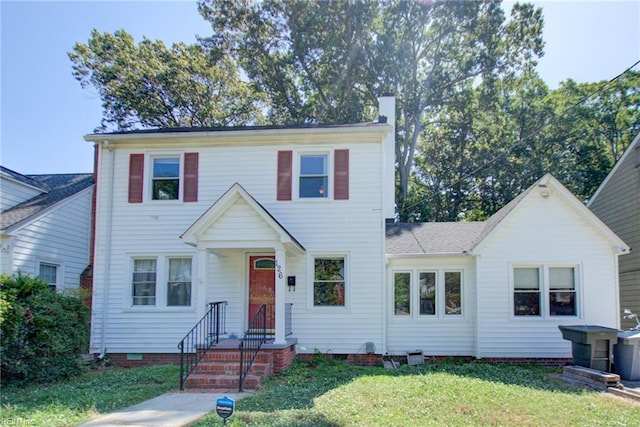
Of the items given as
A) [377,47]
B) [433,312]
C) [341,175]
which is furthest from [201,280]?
[377,47]

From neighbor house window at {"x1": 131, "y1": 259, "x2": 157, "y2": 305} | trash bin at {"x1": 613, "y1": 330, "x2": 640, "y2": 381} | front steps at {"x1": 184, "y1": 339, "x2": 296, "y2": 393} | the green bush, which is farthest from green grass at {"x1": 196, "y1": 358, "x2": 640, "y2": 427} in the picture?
neighbor house window at {"x1": 131, "y1": 259, "x2": 157, "y2": 305}

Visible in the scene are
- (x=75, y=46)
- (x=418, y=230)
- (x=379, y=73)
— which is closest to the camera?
(x=418, y=230)

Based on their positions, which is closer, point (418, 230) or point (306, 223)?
point (306, 223)

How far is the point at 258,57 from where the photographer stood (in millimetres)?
26391

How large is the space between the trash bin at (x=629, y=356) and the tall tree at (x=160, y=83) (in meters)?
22.0

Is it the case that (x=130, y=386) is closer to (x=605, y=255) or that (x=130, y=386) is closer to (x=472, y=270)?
(x=472, y=270)

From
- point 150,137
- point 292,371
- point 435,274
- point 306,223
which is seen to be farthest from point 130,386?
point 435,274

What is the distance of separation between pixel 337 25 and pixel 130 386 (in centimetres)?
2150

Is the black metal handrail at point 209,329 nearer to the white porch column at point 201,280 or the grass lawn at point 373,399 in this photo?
the white porch column at point 201,280

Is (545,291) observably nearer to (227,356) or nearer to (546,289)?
(546,289)

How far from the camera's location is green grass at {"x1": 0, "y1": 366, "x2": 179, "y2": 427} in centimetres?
674

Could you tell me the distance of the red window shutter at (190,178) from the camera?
1266 centimetres

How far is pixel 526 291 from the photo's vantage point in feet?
39.9

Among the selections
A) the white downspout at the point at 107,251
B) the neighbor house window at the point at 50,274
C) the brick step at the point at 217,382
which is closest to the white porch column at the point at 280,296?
the brick step at the point at 217,382
